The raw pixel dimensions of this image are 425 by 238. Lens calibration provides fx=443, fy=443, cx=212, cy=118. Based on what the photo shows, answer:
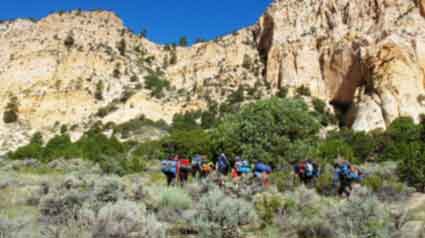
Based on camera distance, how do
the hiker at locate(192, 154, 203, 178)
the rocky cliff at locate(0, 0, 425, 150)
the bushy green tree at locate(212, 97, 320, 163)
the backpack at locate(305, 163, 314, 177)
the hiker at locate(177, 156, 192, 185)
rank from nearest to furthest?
1. the backpack at locate(305, 163, 314, 177)
2. the hiker at locate(177, 156, 192, 185)
3. the hiker at locate(192, 154, 203, 178)
4. the bushy green tree at locate(212, 97, 320, 163)
5. the rocky cliff at locate(0, 0, 425, 150)

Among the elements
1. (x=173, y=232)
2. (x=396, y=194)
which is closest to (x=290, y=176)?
(x=396, y=194)

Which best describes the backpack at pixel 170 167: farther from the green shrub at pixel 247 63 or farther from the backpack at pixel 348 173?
the green shrub at pixel 247 63

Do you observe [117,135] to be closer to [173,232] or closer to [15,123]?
[15,123]

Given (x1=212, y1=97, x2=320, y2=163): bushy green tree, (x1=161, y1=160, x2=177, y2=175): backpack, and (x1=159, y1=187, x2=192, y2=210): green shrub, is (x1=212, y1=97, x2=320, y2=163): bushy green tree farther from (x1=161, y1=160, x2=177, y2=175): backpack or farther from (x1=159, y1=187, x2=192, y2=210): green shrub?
(x1=159, y1=187, x2=192, y2=210): green shrub

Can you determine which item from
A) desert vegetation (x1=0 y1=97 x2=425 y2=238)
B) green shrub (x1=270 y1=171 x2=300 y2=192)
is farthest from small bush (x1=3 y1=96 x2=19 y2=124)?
green shrub (x1=270 y1=171 x2=300 y2=192)

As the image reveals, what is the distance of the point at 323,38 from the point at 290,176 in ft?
159

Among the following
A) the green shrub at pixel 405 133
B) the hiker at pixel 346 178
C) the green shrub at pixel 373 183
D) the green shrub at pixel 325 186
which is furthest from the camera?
the green shrub at pixel 405 133

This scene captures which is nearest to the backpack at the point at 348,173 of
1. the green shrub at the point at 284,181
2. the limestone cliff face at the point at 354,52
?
the green shrub at the point at 284,181

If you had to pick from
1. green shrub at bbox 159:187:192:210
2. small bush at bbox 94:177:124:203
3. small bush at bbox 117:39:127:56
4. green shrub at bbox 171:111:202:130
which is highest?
small bush at bbox 117:39:127:56

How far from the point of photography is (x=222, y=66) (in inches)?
2808

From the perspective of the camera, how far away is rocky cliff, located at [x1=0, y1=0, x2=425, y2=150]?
48281 millimetres

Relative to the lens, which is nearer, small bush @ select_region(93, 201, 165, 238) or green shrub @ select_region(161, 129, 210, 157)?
small bush @ select_region(93, 201, 165, 238)

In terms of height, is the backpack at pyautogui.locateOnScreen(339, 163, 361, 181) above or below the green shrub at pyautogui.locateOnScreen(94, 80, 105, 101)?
below

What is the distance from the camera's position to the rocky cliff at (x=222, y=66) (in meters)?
48.3
